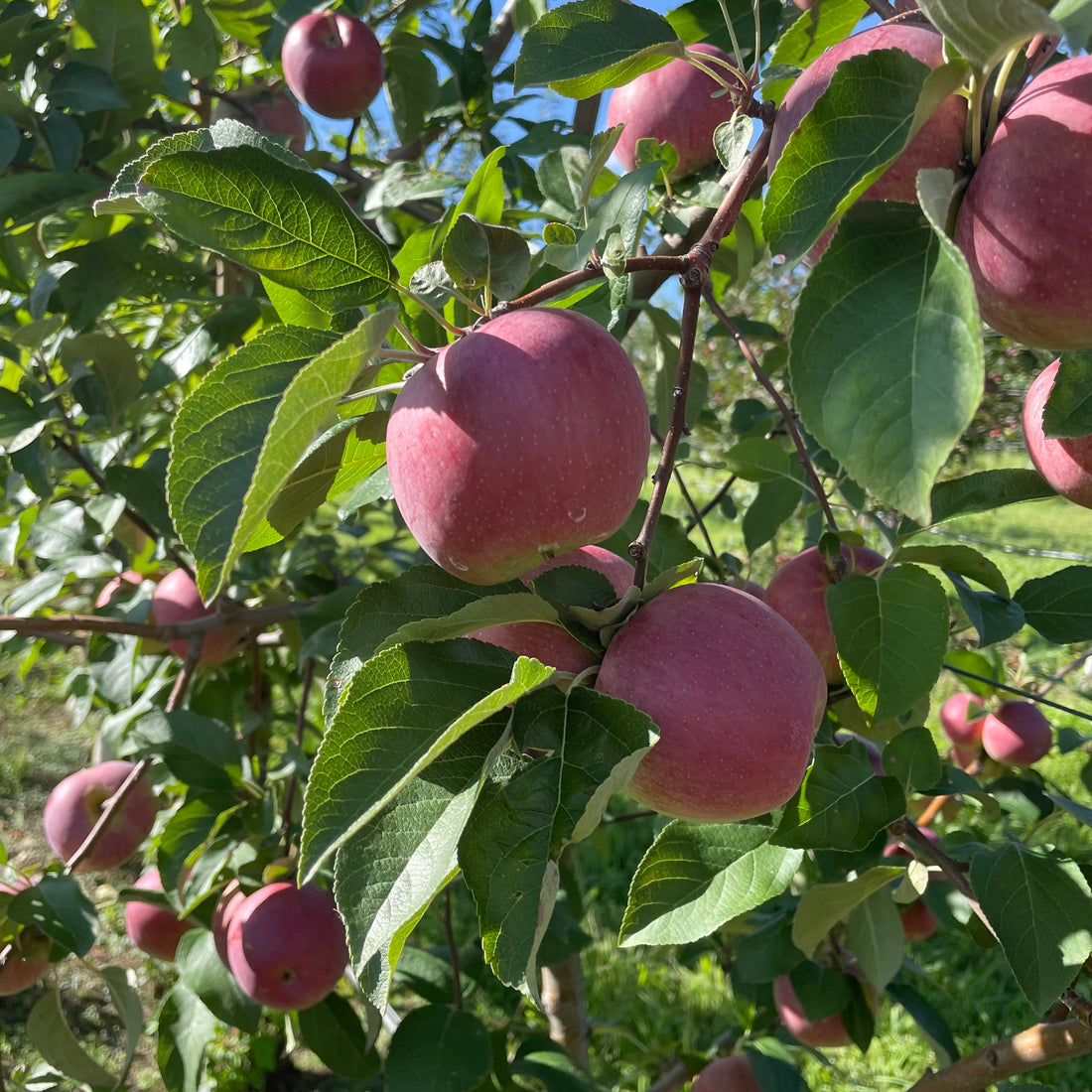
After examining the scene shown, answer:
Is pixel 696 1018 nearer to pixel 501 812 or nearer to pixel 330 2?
pixel 501 812

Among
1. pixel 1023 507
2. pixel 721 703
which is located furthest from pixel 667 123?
pixel 1023 507

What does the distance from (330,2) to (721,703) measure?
144 cm

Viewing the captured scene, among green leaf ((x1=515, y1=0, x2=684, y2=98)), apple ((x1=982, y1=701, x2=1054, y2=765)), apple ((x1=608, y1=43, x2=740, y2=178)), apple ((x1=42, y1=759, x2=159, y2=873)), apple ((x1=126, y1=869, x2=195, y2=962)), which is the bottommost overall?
apple ((x1=982, y1=701, x2=1054, y2=765))

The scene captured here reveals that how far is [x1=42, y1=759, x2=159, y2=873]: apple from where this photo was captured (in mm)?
1749

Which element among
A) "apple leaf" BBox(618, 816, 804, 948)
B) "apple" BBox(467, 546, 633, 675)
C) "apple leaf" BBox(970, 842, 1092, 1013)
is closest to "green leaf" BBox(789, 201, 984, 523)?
"apple" BBox(467, 546, 633, 675)

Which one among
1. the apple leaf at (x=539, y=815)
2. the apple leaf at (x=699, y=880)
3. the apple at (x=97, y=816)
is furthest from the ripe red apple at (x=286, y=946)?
the apple leaf at (x=539, y=815)

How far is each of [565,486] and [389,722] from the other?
0.17 meters

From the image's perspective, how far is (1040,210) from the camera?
474mm

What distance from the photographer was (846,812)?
819 millimetres

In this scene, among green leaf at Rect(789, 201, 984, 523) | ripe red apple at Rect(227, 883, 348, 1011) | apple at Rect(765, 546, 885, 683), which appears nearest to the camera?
green leaf at Rect(789, 201, 984, 523)

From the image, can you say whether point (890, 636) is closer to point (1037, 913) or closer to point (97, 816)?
point (1037, 913)

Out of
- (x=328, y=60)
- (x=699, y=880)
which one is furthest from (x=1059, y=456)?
(x=328, y=60)

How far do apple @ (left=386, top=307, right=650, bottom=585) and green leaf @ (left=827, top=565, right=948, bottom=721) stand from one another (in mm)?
270

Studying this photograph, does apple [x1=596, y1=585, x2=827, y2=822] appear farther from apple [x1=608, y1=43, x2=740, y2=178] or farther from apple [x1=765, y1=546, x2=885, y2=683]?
apple [x1=608, y1=43, x2=740, y2=178]
